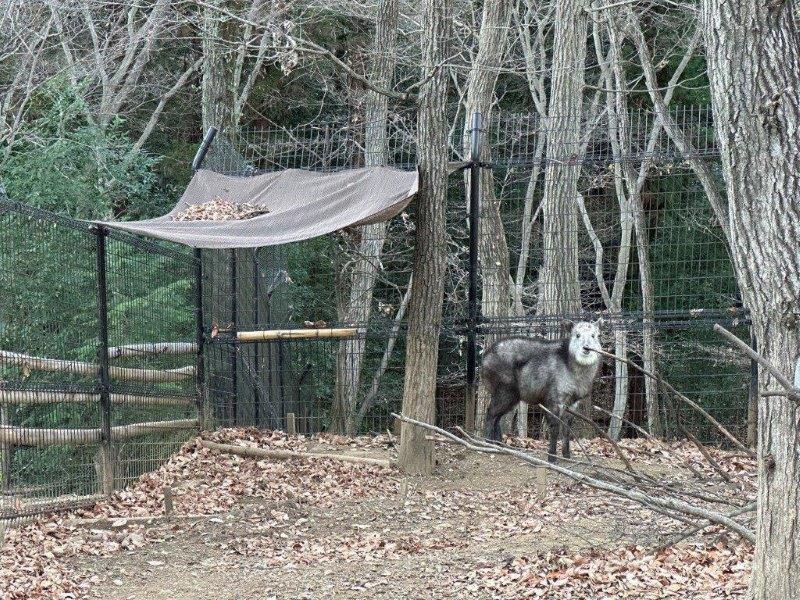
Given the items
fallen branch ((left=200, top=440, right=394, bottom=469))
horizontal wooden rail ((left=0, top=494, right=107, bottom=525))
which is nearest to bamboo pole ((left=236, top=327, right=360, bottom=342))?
fallen branch ((left=200, top=440, right=394, bottom=469))

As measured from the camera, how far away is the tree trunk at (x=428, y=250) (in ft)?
28.9

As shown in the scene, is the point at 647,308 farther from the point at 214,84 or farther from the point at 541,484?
the point at 214,84

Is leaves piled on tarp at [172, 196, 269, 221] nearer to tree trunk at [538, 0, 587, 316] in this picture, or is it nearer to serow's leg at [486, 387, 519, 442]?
serow's leg at [486, 387, 519, 442]

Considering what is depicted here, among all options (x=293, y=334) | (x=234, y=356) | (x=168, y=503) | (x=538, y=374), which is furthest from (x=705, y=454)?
(x=234, y=356)

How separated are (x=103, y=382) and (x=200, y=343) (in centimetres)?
227

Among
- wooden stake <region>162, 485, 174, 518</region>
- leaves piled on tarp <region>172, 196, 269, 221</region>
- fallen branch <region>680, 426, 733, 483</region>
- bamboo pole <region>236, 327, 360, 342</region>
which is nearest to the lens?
fallen branch <region>680, 426, 733, 483</region>

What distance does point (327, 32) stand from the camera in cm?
1827

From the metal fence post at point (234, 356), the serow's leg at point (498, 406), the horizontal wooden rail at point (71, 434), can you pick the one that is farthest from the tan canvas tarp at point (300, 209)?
the serow's leg at point (498, 406)

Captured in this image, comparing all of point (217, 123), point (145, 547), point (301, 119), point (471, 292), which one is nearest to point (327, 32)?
point (301, 119)

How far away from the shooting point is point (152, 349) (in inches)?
371

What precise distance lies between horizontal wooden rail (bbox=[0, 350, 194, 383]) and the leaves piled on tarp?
4.48 feet

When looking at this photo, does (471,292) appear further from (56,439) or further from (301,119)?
(301,119)

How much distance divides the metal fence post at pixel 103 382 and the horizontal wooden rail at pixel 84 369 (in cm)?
10

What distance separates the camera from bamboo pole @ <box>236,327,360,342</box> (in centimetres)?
985
